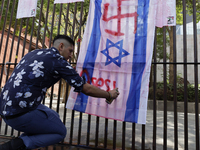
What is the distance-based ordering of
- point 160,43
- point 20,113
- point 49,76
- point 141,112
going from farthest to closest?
point 160,43 → point 141,112 → point 49,76 → point 20,113

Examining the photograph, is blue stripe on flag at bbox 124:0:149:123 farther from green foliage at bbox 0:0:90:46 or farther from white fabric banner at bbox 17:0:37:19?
white fabric banner at bbox 17:0:37:19

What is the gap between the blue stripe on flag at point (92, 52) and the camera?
286cm

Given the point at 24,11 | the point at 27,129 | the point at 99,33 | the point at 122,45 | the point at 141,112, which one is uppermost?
the point at 24,11

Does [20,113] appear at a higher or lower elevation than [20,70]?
lower

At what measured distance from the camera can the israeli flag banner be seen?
8.65 feet

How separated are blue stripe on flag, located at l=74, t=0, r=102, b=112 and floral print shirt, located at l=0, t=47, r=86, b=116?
0.86 metres

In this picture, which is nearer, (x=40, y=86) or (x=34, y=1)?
(x=40, y=86)

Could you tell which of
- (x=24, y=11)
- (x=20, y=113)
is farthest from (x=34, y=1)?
(x=20, y=113)

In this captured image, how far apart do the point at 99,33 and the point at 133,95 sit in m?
1.22

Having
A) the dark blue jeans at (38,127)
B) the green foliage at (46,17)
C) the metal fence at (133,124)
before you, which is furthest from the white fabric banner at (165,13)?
the dark blue jeans at (38,127)

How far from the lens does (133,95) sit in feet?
8.64

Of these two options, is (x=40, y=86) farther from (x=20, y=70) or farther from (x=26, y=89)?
(x=20, y=70)

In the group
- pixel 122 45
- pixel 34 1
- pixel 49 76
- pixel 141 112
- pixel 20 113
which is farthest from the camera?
pixel 34 1

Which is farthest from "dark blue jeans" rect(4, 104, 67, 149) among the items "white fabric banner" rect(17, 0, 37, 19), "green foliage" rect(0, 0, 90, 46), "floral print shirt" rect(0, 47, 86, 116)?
"white fabric banner" rect(17, 0, 37, 19)
